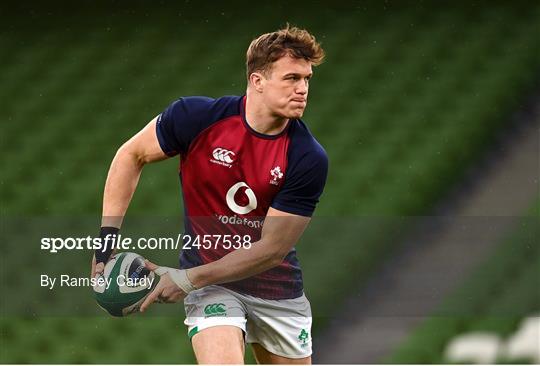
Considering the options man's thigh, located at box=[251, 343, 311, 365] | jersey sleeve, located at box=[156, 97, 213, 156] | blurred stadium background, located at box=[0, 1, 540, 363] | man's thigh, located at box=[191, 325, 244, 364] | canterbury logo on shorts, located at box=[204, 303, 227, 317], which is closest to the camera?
man's thigh, located at box=[191, 325, 244, 364]

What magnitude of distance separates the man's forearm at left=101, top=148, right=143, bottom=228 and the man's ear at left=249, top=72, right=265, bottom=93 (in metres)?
0.47

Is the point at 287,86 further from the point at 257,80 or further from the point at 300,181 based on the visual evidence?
the point at 300,181

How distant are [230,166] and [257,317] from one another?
0.50m

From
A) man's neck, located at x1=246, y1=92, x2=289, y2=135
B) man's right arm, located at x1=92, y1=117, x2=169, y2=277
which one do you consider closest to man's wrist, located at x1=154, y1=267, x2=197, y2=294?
man's right arm, located at x1=92, y1=117, x2=169, y2=277

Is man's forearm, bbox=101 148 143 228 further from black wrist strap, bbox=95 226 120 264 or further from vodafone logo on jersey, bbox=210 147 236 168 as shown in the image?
vodafone logo on jersey, bbox=210 147 236 168

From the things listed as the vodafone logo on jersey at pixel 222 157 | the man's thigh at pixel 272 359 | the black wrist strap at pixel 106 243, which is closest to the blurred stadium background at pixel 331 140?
the man's thigh at pixel 272 359

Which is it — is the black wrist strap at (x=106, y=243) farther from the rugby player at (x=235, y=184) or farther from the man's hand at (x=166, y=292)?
the man's hand at (x=166, y=292)

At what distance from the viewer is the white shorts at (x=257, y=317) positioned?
314cm

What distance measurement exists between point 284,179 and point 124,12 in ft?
14.9

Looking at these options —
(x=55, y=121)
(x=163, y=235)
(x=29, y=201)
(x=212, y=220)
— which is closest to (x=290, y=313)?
(x=212, y=220)

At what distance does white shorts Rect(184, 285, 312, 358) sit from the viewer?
124 inches

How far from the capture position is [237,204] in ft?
10.7

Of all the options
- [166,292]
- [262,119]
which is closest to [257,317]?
[166,292]

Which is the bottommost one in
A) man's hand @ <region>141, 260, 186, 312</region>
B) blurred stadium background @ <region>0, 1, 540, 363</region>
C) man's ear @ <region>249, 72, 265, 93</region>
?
man's hand @ <region>141, 260, 186, 312</region>
